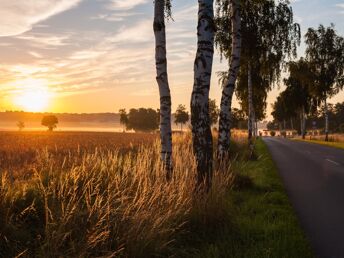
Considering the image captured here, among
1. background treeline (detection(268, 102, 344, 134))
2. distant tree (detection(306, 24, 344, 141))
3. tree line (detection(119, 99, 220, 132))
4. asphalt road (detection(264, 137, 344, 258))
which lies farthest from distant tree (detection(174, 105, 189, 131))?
asphalt road (detection(264, 137, 344, 258))

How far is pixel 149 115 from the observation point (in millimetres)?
140000

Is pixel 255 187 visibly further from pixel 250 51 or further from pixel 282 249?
pixel 250 51

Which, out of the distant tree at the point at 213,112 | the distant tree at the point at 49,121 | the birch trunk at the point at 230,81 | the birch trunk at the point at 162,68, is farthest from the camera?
the distant tree at the point at 49,121

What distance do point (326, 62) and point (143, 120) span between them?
90668 mm

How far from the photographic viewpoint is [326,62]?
52844 mm

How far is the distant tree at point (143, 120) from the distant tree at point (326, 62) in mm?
89022

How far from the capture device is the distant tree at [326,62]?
52.3 metres

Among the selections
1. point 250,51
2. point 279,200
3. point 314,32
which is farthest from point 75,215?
point 314,32

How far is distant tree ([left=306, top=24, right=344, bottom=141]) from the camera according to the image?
52312mm

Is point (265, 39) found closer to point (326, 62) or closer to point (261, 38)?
point (261, 38)

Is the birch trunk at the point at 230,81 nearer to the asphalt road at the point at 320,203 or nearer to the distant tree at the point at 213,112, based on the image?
the asphalt road at the point at 320,203

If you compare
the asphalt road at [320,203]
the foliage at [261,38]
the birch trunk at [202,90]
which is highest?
the foliage at [261,38]

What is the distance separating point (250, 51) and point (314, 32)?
35294mm

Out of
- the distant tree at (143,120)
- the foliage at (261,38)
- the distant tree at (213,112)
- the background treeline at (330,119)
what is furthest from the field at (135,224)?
the distant tree at (143,120)
